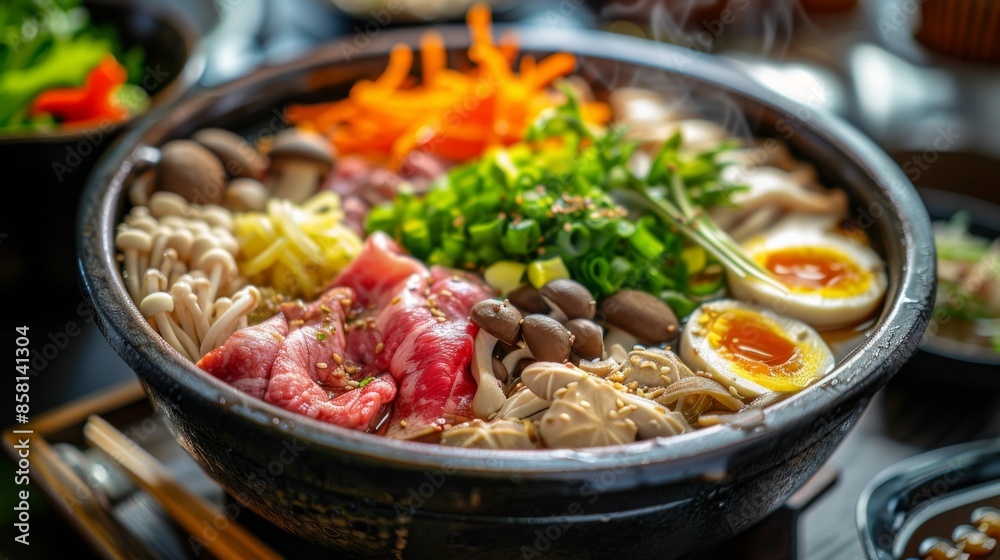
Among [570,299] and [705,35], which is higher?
[570,299]

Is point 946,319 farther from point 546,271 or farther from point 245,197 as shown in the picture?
point 245,197

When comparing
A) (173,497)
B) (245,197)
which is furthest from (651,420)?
(245,197)

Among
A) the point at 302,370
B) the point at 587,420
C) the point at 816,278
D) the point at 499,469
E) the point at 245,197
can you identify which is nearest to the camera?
the point at 499,469

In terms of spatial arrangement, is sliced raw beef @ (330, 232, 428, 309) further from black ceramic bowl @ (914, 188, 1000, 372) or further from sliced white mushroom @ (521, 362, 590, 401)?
black ceramic bowl @ (914, 188, 1000, 372)

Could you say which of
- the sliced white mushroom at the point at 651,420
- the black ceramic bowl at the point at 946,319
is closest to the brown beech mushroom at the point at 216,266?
the sliced white mushroom at the point at 651,420

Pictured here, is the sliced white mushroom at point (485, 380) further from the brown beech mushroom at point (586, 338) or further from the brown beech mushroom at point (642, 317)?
the brown beech mushroom at point (642, 317)

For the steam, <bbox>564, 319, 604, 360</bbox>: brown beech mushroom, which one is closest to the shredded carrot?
the steam
